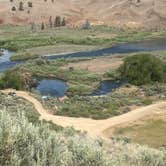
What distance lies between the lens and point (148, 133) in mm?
32625

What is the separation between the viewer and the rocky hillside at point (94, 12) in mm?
104812

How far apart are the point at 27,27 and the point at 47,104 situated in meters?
63.5

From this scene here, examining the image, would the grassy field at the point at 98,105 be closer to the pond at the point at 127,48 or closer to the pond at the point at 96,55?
the pond at the point at 96,55

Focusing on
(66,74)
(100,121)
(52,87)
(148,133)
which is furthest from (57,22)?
(148,133)

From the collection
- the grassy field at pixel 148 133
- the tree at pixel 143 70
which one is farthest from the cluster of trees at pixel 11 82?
the grassy field at pixel 148 133

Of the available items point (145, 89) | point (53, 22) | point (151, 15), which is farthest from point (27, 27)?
Result: point (145, 89)

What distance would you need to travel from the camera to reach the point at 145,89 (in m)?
47.8

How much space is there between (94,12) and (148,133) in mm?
78651

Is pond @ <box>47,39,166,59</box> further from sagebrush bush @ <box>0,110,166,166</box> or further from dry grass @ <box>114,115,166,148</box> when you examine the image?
sagebrush bush @ <box>0,110,166,166</box>

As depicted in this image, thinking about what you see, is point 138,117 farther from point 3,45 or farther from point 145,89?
point 3,45

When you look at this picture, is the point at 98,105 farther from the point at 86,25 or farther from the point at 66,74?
the point at 86,25

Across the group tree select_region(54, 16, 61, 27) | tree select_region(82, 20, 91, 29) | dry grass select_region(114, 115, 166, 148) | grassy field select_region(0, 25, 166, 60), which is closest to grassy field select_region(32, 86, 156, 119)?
dry grass select_region(114, 115, 166, 148)

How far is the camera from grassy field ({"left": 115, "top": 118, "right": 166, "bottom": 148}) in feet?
101

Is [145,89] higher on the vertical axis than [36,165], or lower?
lower
